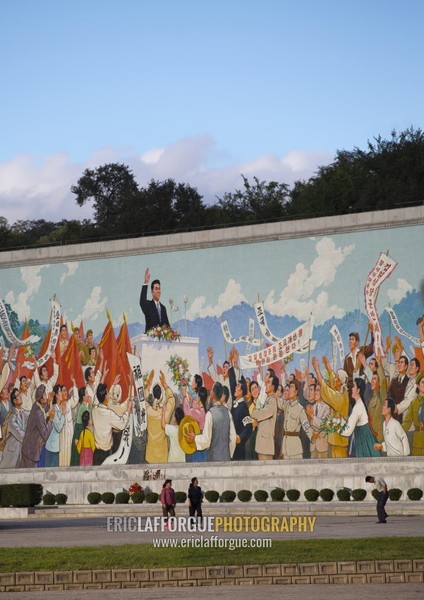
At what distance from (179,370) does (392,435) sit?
28.0 feet

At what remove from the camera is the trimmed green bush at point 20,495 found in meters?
36.9

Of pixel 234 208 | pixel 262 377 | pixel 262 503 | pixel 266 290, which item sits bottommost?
pixel 262 503

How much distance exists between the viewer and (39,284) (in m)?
47.3

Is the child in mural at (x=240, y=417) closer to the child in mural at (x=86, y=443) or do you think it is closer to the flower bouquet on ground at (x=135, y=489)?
the flower bouquet on ground at (x=135, y=489)

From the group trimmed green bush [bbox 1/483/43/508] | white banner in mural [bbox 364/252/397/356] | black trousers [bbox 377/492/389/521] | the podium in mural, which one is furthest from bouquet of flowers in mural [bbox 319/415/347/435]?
black trousers [bbox 377/492/389/521]

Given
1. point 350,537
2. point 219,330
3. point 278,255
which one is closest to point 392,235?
point 278,255

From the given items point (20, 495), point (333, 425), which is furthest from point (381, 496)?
point (20, 495)

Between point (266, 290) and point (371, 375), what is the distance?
17.3ft

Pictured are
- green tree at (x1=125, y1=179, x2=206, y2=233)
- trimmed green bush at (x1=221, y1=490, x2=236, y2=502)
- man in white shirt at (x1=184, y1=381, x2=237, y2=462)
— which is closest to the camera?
trimmed green bush at (x1=221, y1=490, x2=236, y2=502)

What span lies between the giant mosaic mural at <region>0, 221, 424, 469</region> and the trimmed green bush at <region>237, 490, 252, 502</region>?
1804 mm

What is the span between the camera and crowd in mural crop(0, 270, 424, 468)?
39125mm

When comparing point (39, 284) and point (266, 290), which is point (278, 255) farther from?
point (39, 284)

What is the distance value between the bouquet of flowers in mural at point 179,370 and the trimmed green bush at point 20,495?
7.69m

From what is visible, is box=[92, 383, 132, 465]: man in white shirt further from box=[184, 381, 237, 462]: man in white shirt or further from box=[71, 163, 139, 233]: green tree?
box=[71, 163, 139, 233]: green tree
